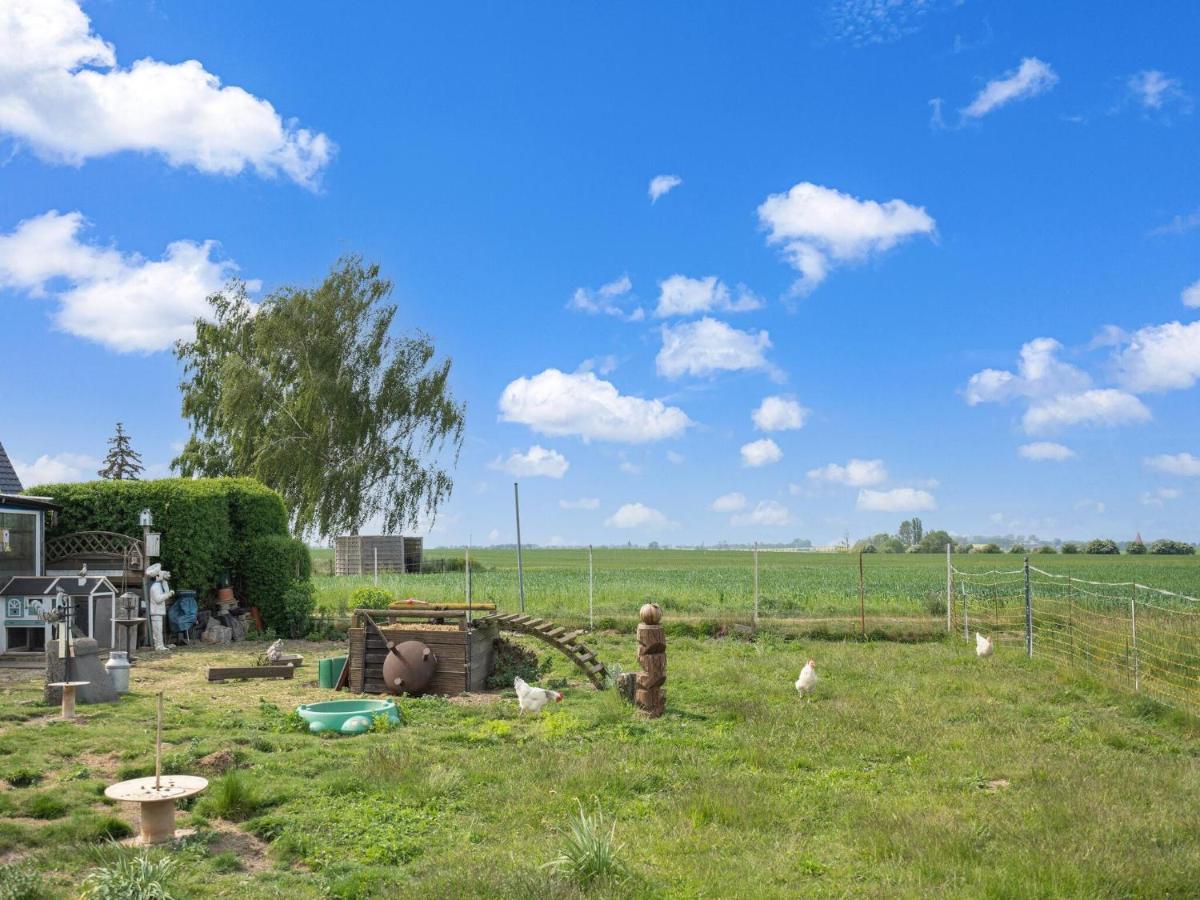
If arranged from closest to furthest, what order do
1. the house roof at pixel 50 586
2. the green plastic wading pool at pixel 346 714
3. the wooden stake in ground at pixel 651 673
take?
the green plastic wading pool at pixel 346 714
the wooden stake in ground at pixel 651 673
the house roof at pixel 50 586

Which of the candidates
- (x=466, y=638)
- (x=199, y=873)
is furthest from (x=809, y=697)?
(x=199, y=873)

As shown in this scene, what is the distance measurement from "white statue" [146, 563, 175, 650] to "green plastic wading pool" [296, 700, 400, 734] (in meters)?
8.62

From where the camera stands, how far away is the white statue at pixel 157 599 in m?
17.4

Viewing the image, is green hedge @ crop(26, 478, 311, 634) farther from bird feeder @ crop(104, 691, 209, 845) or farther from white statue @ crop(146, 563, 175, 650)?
bird feeder @ crop(104, 691, 209, 845)

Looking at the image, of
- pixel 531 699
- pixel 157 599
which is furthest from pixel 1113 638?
pixel 157 599

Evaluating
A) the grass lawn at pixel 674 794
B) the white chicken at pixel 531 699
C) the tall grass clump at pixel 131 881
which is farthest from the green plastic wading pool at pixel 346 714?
the tall grass clump at pixel 131 881

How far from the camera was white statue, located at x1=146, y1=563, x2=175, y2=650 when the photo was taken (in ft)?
57.2

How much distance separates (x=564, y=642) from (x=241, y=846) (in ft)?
22.2

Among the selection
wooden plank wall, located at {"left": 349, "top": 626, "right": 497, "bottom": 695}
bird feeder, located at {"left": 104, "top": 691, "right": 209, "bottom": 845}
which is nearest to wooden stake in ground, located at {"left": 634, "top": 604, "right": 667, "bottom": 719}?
wooden plank wall, located at {"left": 349, "top": 626, "right": 497, "bottom": 695}

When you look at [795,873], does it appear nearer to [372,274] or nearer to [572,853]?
[572,853]

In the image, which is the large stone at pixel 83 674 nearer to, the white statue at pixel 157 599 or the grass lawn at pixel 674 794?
the grass lawn at pixel 674 794

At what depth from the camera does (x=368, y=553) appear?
123 ft

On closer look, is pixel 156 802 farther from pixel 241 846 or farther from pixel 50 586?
pixel 50 586

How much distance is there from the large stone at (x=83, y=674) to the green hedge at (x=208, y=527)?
754cm
